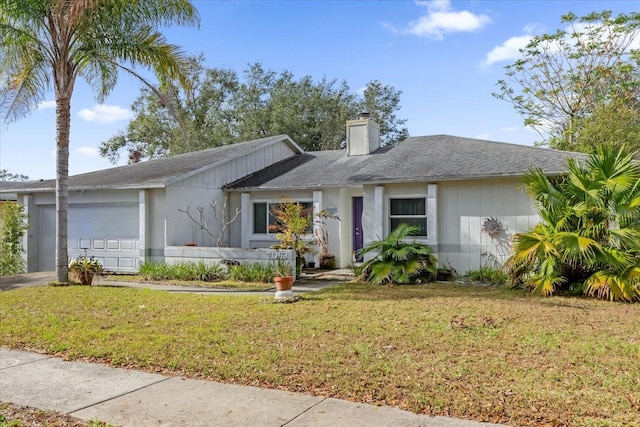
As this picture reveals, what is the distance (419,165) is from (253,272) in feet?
18.4

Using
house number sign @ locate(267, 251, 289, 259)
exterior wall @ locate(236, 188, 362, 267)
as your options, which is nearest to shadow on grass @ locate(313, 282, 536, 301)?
house number sign @ locate(267, 251, 289, 259)

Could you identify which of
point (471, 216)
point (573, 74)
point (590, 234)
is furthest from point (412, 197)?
point (573, 74)

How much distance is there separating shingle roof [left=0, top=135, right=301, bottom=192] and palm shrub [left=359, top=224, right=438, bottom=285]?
6.35 metres

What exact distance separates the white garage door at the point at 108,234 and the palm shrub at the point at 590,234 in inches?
435

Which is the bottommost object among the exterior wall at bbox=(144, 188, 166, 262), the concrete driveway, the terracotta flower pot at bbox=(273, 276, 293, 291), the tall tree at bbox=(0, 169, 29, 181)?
the concrete driveway

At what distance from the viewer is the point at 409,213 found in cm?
1387

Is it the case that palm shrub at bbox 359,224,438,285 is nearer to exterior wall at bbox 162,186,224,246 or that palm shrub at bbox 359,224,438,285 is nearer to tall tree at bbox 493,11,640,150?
exterior wall at bbox 162,186,224,246

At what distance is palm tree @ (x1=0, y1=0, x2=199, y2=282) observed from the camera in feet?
37.7

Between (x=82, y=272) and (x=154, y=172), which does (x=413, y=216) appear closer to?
(x=154, y=172)

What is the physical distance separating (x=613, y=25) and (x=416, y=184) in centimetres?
1615

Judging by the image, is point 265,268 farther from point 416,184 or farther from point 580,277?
point 580,277

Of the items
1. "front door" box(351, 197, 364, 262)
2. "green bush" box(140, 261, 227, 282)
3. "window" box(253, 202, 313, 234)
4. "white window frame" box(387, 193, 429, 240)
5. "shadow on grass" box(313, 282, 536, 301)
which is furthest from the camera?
"window" box(253, 202, 313, 234)

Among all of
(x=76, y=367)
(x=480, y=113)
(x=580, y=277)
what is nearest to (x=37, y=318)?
(x=76, y=367)

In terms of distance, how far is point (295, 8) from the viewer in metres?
15.4
